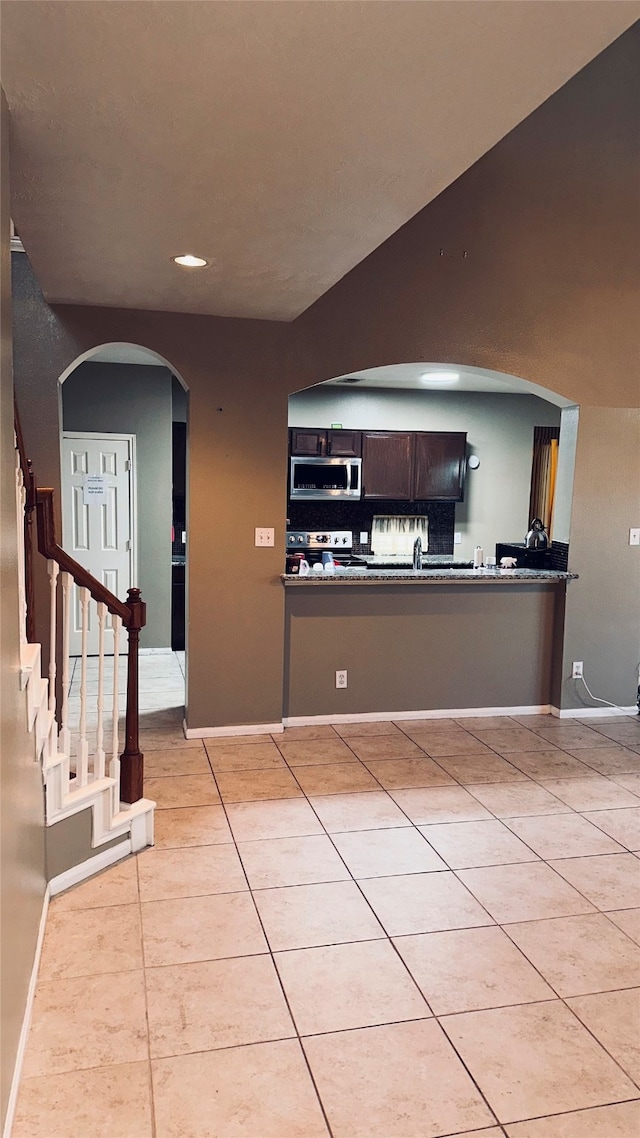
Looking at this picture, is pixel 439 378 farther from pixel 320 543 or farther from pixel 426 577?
pixel 426 577

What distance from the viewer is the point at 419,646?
16.7ft

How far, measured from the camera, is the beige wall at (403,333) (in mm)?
4383

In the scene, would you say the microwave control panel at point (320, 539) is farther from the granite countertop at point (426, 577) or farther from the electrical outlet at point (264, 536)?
the electrical outlet at point (264, 536)

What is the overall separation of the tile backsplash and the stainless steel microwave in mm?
258

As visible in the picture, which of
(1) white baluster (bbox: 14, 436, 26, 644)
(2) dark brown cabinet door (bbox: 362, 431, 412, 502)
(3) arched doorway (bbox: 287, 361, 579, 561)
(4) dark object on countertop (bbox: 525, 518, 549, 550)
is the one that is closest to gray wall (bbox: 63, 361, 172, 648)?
(3) arched doorway (bbox: 287, 361, 579, 561)

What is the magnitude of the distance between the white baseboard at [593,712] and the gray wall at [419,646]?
141 mm

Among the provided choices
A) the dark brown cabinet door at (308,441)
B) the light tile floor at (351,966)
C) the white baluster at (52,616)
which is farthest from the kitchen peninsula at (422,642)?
the dark brown cabinet door at (308,441)

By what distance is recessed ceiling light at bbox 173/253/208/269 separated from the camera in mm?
3029

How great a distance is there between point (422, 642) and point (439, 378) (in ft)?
9.01

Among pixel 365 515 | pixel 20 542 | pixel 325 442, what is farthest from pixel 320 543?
pixel 20 542

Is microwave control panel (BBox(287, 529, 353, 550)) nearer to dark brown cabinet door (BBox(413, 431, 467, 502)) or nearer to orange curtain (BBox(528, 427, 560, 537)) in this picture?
dark brown cabinet door (BBox(413, 431, 467, 502))

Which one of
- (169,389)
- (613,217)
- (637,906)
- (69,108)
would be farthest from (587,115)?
(637,906)

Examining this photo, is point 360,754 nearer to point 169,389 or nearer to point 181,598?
point 181,598

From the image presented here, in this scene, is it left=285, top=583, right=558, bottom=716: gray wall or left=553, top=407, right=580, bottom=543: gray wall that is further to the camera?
left=553, top=407, right=580, bottom=543: gray wall
